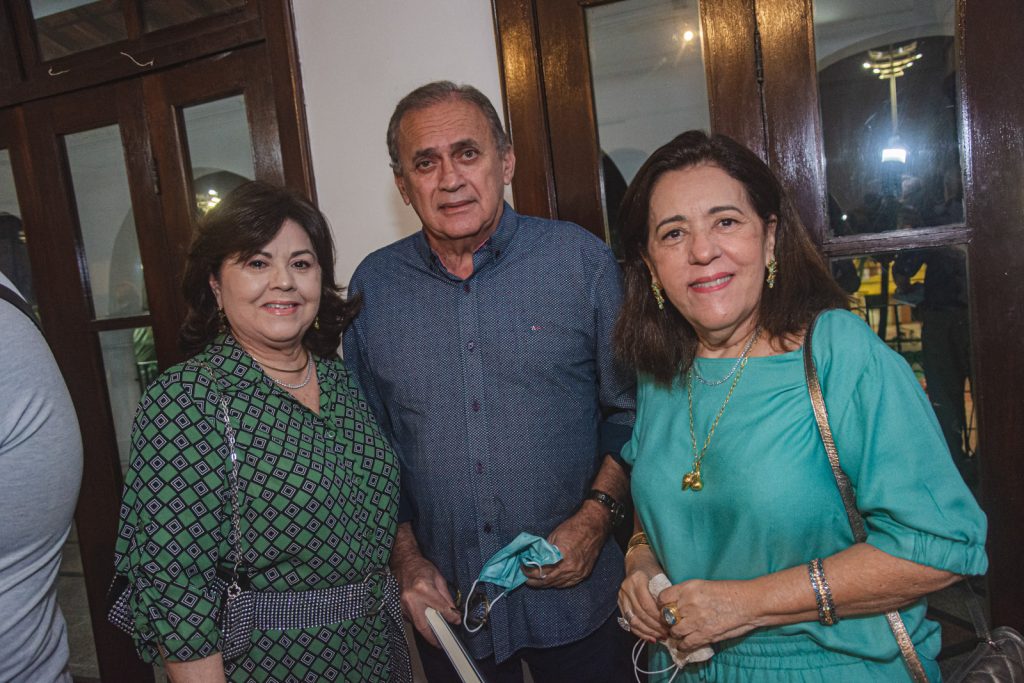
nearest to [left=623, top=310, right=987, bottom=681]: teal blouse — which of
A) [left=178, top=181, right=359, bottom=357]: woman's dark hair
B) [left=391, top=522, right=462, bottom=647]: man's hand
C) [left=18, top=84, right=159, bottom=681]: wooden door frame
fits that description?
[left=391, top=522, right=462, bottom=647]: man's hand

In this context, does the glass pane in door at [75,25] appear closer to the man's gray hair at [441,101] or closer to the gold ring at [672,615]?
the man's gray hair at [441,101]

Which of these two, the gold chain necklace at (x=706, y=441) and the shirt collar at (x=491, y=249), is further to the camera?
the shirt collar at (x=491, y=249)

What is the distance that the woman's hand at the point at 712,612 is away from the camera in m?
1.10

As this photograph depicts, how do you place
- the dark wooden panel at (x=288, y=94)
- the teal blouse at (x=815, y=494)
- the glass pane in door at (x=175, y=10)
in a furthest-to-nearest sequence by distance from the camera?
the glass pane in door at (x=175, y=10) → the dark wooden panel at (x=288, y=94) → the teal blouse at (x=815, y=494)

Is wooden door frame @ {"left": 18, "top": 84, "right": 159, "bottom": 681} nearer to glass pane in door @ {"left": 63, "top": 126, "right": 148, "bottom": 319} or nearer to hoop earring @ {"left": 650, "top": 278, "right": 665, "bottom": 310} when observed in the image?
glass pane in door @ {"left": 63, "top": 126, "right": 148, "bottom": 319}

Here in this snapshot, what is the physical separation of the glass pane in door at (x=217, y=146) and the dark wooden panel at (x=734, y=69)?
4.89 feet

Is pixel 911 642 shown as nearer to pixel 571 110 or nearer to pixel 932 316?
pixel 932 316

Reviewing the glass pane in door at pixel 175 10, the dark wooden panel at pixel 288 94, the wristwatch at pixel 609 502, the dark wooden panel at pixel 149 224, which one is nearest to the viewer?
the wristwatch at pixel 609 502

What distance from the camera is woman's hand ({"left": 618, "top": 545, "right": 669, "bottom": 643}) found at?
1.24 metres

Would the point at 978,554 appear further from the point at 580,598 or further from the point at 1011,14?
the point at 1011,14

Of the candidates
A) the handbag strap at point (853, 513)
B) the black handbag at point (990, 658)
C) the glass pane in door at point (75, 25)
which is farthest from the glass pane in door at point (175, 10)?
the black handbag at point (990, 658)

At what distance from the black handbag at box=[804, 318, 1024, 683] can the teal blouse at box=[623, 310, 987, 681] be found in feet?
0.05

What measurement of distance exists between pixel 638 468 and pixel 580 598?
43 cm

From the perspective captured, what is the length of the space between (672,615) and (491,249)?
92 cm
